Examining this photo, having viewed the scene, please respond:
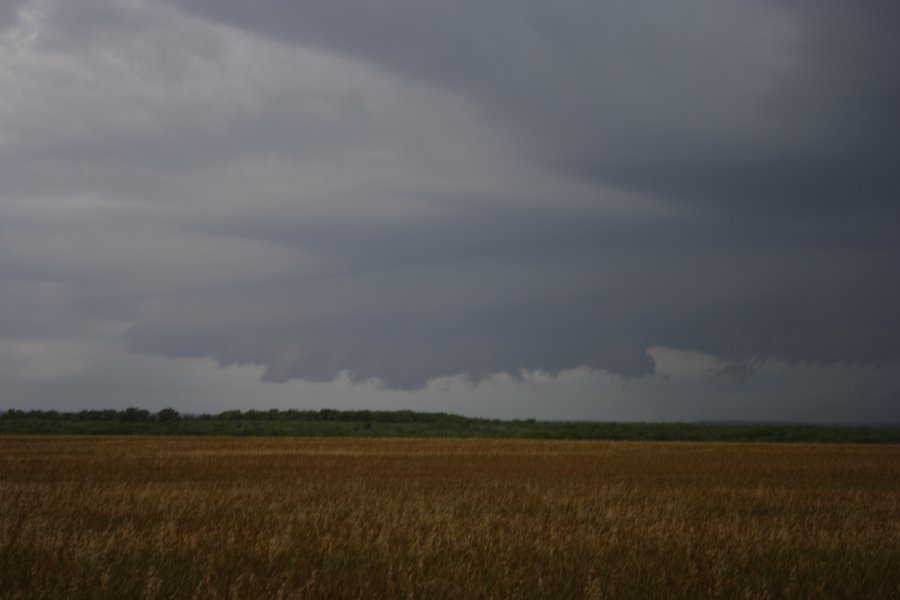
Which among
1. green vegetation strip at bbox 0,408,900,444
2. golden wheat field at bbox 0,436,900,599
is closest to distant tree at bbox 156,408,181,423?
green vegetation strip at bbox 0,408,900,444

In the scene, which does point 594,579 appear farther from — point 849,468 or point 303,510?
point 849,468

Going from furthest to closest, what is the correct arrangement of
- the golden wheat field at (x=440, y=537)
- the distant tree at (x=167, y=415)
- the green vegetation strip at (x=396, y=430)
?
the distant tree at (x=167, y=415) → the green vegetation strip at (x=396, y=430) → the golden wheat field at (x=440, y=537)

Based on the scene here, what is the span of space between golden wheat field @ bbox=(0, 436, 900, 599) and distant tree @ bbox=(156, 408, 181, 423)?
6071 centimetres

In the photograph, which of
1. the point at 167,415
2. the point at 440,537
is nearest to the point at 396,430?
the point at 167,415

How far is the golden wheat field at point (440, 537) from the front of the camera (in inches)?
320

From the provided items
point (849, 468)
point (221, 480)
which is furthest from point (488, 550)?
point (849, 468)

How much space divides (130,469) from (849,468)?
24.0m

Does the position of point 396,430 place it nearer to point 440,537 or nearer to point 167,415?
point 167,415

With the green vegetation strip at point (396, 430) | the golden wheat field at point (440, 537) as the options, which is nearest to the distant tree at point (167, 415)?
the green vegetation strip at point (396, 430)

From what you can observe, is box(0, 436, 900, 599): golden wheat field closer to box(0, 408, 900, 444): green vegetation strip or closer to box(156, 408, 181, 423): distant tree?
box(0, 408, 900, 444): green vegetation strip

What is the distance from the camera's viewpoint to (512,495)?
17031 mm

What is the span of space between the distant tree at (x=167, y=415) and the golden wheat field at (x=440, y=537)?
2390 inches

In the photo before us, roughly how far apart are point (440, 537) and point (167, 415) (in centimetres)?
7751

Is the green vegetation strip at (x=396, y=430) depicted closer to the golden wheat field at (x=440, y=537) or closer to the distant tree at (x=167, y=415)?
the distant tree at (x=167, y=415)
